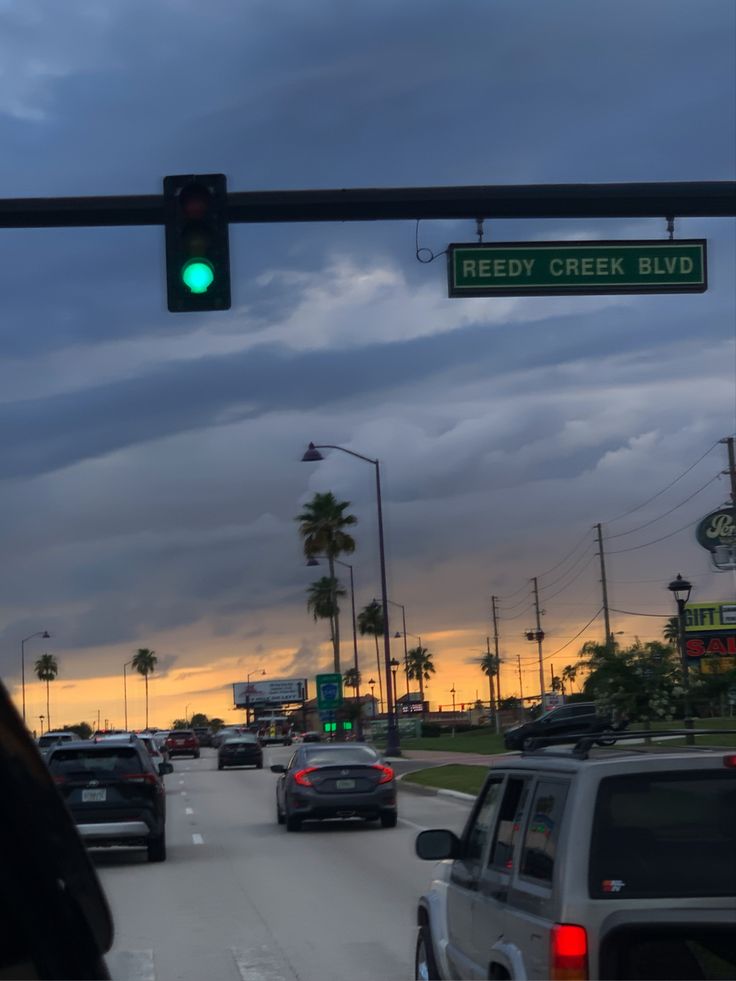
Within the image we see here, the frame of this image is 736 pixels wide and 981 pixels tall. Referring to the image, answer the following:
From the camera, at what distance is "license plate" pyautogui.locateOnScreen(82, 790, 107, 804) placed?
19328 mm

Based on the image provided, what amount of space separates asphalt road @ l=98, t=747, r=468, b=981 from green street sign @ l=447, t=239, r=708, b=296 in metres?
5.52

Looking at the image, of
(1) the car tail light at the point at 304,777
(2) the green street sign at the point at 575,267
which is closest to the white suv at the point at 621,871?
(2) the green street sign at the point at 575,267

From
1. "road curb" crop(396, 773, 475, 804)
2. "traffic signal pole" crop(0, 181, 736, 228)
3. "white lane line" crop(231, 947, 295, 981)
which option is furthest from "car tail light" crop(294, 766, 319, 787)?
"traffic signal pole" crop(0, 181, 736, 228)

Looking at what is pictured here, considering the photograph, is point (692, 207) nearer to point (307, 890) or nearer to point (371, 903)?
point (371, 903)

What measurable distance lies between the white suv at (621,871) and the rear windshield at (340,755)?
18162mm

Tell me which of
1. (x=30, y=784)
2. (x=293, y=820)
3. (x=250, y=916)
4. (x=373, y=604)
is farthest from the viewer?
(x=373, y=604)

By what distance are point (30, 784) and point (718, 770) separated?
3666 mm

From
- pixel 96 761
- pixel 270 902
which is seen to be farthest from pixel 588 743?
pixel 96 761

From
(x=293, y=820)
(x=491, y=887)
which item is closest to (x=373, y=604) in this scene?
(x=293, y=820)

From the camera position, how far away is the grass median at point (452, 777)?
32406mm

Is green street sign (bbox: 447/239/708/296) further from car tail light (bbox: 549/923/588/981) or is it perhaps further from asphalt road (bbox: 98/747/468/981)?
car tail light (bbox: 549/923/588/981)

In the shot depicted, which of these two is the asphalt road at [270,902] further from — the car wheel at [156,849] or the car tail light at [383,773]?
the car tail light at [383,773]

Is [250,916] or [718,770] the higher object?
[718,770]

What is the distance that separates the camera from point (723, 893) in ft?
16.6
